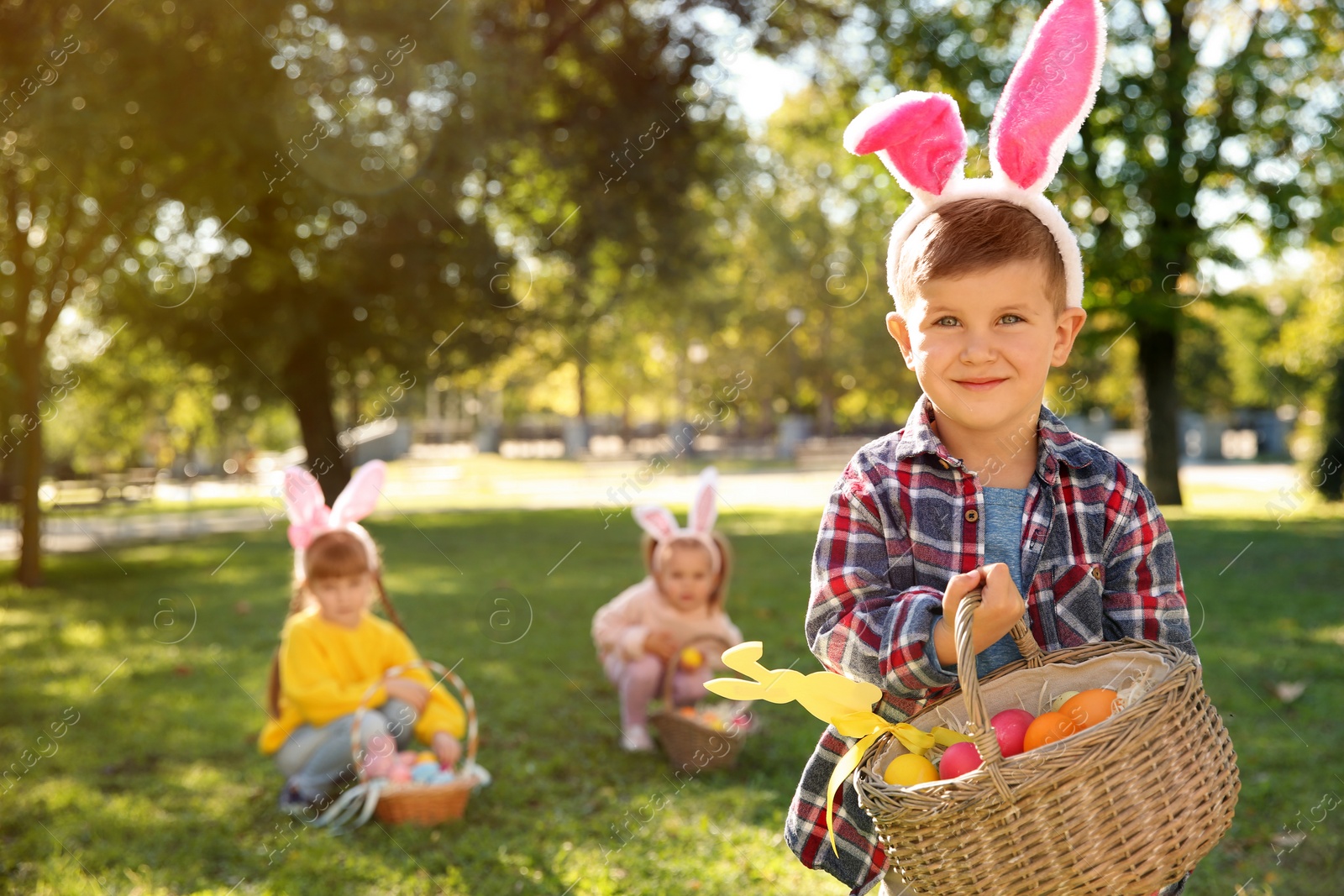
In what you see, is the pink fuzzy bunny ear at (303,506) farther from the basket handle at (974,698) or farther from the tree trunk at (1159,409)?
the tree trunk at (1159,409)

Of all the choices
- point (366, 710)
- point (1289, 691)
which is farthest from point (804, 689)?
point (1289, 691)

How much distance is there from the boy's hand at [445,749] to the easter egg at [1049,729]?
3.49 meters

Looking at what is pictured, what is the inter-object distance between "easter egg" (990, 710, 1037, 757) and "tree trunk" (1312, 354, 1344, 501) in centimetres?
1858

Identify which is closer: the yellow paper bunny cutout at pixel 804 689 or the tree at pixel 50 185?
the yellow paper bunny cutout at pixel 804 689

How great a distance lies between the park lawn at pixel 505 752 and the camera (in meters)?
4.05

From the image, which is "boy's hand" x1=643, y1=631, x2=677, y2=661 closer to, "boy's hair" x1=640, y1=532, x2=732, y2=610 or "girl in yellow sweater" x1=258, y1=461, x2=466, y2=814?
"boy's hair" x1=640, y1=532, x2=732, y2=610

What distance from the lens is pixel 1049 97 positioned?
6.86 ft

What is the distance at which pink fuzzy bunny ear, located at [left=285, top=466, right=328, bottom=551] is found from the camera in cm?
487

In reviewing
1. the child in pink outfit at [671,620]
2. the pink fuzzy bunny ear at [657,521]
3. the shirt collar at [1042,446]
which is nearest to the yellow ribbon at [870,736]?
the shirt collar at [1042,446]

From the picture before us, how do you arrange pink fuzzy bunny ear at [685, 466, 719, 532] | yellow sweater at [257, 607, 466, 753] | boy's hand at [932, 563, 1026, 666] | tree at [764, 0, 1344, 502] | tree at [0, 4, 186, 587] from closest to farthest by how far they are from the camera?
boy's hand at [932, 563, 1026, 666] < yellow sweater at [257, 607, 466, 753] < pink fuzzy bunny ear at [685, 466, 719, 532] < tree at [0, 4, 186, 587] < tree at [764, 0, 1344, 502]

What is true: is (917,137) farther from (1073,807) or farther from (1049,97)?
(1073,807)

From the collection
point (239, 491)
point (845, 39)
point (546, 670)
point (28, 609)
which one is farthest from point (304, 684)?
point (239, 491)

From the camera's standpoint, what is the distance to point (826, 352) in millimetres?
38969

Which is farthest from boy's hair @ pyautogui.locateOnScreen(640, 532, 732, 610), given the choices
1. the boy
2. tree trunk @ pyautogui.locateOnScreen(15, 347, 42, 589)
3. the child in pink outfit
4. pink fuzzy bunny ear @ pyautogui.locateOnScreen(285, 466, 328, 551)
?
tree trunk @ pyautogui.locateOnScreen(15, 347, 42, 589)
